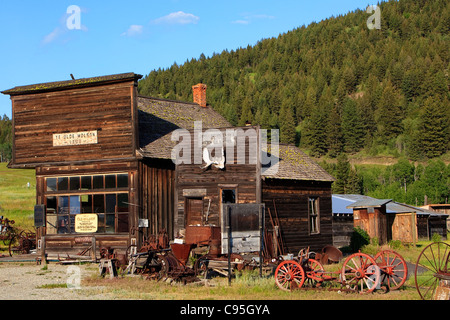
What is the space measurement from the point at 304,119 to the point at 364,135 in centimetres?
2902

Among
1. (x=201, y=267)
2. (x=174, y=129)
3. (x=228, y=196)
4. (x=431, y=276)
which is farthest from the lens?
(x=174, y=129)

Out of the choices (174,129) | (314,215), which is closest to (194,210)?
(174,129)

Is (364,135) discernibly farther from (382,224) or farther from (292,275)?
(292,275)

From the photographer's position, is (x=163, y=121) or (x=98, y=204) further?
(x=163, y=121)

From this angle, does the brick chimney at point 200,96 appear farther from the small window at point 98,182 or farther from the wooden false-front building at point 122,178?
the small window at point 98,182

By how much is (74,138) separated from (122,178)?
2.99m

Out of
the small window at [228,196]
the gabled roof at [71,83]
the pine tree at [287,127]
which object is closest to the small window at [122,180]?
the gabled roof at [71,83]

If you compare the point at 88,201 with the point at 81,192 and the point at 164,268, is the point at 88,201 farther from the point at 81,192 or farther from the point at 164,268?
the point at 164,268

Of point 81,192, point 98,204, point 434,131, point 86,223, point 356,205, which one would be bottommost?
point 86,223

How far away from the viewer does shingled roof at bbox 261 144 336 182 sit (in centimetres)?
2299

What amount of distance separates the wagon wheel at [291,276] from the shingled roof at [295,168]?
7464 mm

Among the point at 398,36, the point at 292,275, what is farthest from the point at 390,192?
the point at 398,36

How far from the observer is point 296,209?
23.5 metres

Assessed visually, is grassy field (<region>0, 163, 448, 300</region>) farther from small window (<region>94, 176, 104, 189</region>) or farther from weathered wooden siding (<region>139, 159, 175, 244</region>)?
small window (<region>94, 176, 104, 189</region>)
